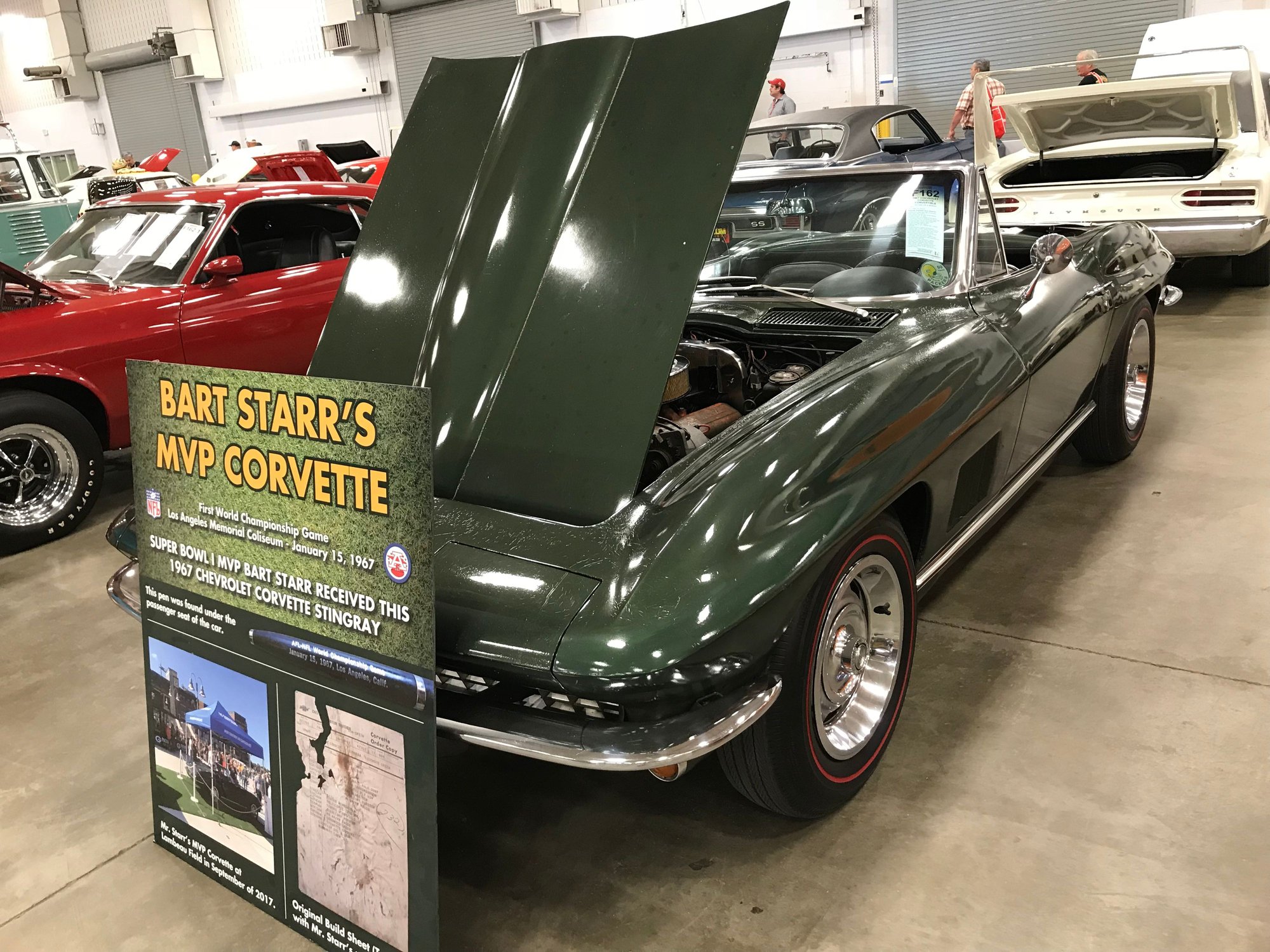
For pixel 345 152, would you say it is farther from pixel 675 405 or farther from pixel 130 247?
pixel 675 405

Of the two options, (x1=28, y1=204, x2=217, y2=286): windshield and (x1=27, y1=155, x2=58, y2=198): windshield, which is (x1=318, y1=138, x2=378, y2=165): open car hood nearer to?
(x1=27, y1=155, x2=58, y2=198): windshield

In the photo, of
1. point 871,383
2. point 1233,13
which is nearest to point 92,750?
point 871,383

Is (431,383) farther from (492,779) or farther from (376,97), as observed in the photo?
(376,97)

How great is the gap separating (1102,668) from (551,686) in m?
1.79

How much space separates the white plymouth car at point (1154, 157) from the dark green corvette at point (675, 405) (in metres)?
3.59

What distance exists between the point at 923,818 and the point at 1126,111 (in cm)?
561

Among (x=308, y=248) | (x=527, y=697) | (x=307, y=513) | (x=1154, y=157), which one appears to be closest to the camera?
(x=307, y=513)

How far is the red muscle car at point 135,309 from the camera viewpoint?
4.59 meters

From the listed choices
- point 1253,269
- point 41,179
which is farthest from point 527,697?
point 41,179

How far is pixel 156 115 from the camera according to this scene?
74.8 feet

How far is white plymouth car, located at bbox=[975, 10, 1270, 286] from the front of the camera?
Result: 6.18 meters

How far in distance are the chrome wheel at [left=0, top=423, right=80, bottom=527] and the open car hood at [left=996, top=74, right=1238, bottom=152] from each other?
5.75 m

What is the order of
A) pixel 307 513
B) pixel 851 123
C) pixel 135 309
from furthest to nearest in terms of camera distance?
pixel 851 123 < pixel 135 309 < pixel 307 513

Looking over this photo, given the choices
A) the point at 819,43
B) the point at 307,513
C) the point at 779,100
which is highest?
the point at 819,43
